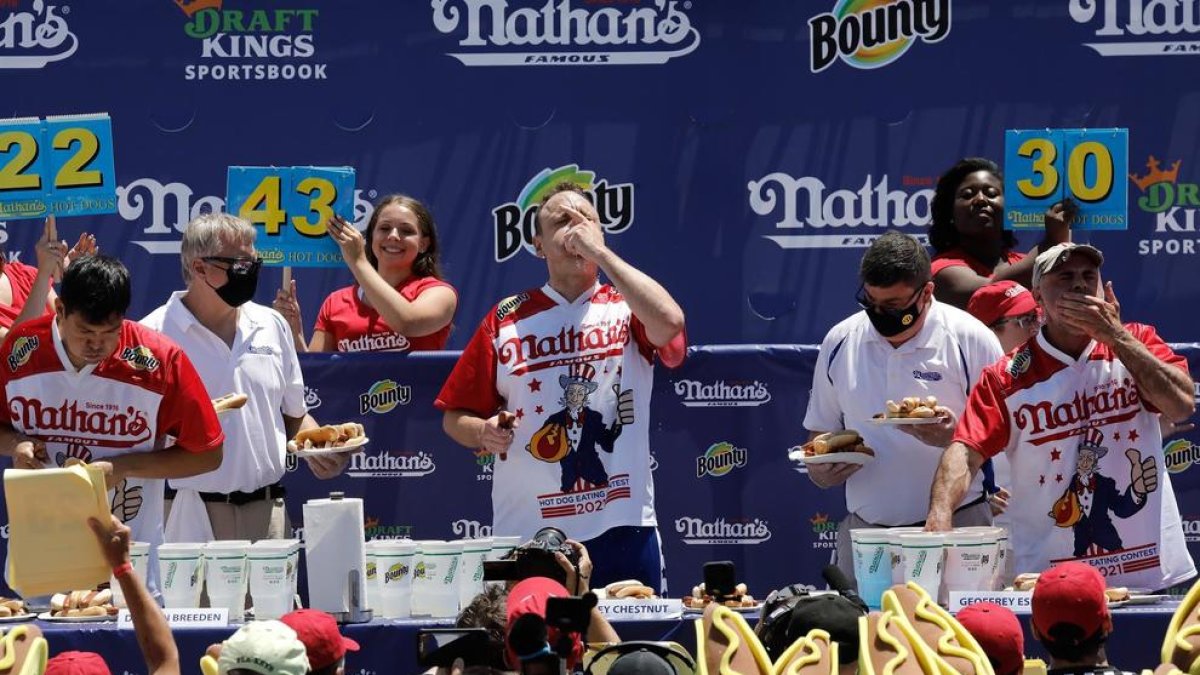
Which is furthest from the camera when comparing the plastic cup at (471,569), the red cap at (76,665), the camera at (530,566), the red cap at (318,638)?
the plastic cup at (471,569)

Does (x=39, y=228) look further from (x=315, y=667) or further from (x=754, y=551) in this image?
(x=315, y=667)

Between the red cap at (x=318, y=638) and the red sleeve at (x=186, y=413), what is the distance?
5.14ft

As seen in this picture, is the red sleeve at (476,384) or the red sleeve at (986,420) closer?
the red sleeve at (986,420)

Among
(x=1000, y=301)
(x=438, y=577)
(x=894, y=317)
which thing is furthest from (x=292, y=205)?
(x=1000, y=301)

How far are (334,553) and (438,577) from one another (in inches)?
11.7

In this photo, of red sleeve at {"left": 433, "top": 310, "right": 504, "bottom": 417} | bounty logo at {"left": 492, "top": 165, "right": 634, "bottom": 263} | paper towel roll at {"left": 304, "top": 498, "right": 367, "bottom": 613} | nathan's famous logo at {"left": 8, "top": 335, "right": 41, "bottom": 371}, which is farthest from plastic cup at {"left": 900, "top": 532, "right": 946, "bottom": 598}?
bounty logo at {"left": 492, "top": 165, "right": 634, "bottom": 263}

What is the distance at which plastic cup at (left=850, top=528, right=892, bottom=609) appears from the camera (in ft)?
16.2

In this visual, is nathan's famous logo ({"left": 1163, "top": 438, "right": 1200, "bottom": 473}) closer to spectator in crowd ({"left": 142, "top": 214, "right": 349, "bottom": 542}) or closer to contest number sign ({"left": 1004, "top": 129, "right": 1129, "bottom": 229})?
contest number sign ({"left": 1004, "top": 129, "right": 1129, "bottom": 229})

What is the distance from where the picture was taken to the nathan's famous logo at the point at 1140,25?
305 inches

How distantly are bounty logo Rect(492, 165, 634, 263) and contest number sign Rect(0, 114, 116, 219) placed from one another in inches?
79.2

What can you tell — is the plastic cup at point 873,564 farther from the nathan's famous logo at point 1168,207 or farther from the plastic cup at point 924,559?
the nathan's famous logo at point 1168,207

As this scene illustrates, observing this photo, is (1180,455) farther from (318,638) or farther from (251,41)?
(251,41)

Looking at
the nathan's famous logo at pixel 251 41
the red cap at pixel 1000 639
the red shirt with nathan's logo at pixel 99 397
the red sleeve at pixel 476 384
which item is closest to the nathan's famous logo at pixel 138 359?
the red shirt with nathan's logo at pixel 99 397

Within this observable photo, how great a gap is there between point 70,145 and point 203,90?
1623 millimetres
